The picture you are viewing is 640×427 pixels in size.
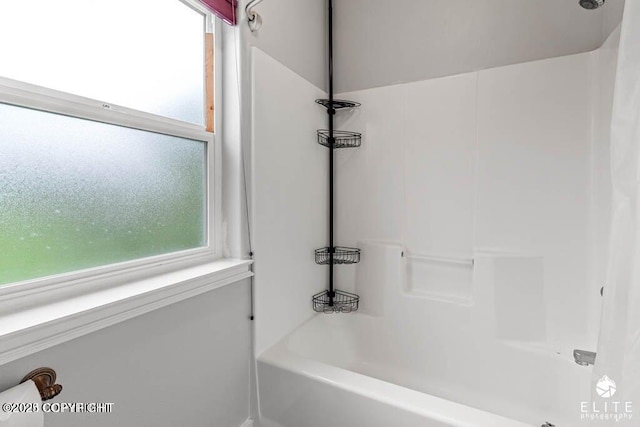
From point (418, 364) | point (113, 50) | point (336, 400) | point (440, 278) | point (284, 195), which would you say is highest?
point (113, 50)

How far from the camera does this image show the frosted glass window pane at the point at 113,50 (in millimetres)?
845

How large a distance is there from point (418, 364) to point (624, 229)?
1.38 metres

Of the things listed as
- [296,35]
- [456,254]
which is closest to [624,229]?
[456,254]

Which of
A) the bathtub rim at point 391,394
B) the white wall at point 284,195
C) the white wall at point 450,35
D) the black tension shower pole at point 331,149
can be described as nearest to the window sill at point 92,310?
the white wall at point 284,195

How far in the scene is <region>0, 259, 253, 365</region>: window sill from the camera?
0.72m

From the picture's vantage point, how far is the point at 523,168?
1579mm

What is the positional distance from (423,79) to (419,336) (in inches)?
57.7

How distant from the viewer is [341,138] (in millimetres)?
2039

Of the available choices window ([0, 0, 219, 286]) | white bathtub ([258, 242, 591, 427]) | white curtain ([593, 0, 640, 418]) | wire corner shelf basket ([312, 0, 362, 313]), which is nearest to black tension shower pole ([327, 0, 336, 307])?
wire corner shelf basket ([312, 0, 362, 313])

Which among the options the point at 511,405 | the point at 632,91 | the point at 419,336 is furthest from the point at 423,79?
the point at 511,405

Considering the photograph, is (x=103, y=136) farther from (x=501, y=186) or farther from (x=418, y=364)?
(x=418, y=364)

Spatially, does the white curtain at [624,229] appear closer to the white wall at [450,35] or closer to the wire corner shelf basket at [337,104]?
the white wall at [450,35]

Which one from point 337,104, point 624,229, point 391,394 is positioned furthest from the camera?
point 337,104

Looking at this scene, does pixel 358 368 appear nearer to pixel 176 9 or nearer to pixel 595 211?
pixel 595 211
